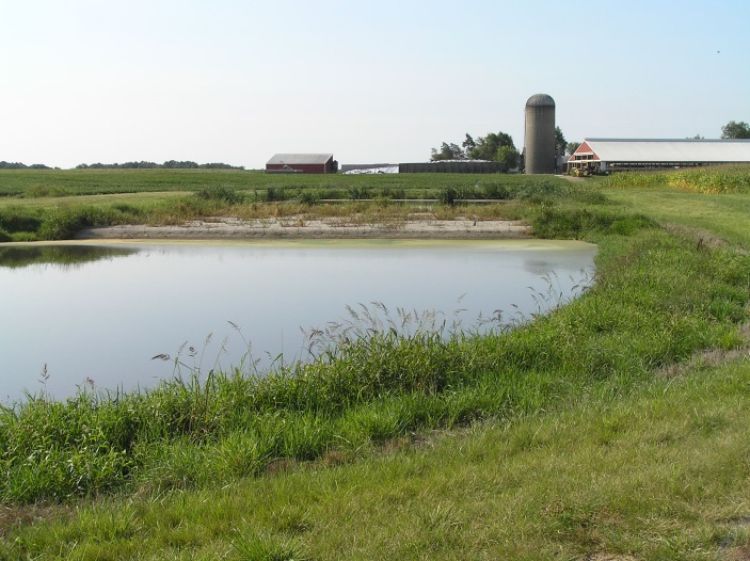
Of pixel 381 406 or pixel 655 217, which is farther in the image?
pixel 655 217

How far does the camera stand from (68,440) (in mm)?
5023

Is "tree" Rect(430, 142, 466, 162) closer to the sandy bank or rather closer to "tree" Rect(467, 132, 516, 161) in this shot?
"tree" Rect(467, 132, 516, 161)

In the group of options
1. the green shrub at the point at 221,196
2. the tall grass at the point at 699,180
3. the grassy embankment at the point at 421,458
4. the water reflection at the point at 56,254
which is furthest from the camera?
the tall grass at the point at 699,180

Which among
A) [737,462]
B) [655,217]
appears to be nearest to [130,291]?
[737,462]

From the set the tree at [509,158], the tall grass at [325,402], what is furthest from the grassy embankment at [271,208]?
the tree at [509,158]

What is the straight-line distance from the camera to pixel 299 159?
8750 cm

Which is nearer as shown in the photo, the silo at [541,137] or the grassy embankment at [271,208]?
the grassy embankment at [271,208]

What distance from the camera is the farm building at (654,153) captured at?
59.6 m

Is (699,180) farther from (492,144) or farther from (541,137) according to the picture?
(492,144)

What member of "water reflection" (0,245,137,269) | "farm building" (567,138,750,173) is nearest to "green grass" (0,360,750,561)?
"water reflection" (0,245,137,269)

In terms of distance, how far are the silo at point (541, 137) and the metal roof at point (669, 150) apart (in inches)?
201

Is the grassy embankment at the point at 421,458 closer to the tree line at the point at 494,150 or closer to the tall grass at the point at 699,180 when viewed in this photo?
the tall grass at the point at 699,180

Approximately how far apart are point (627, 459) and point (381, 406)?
2.01m

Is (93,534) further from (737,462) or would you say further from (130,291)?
(130,291)
